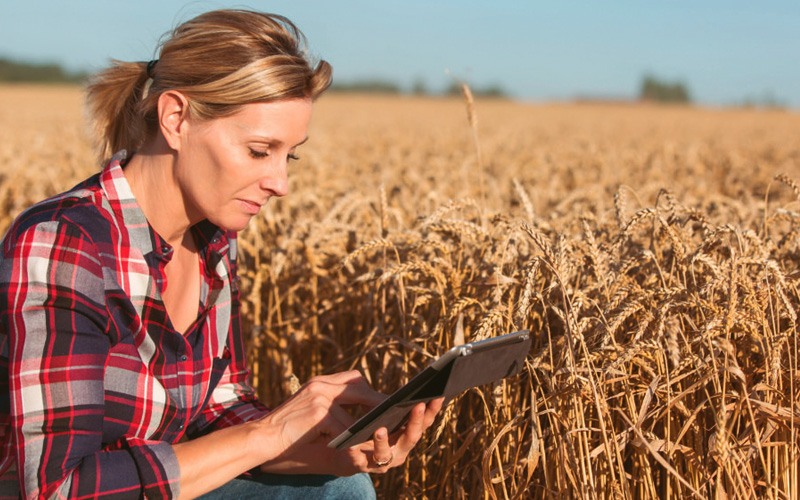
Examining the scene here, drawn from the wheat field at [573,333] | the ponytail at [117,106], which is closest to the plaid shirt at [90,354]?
the ponytail at [117,106]

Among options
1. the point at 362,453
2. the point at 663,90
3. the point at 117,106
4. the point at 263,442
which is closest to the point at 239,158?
the point at 117,106

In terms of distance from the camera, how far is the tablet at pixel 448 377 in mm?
1625

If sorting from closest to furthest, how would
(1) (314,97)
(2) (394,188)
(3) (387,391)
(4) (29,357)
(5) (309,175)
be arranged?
(4) (29,357) < (1) (314,97) < (3) (387,391) < (2) (394,188) < (5) (309,175)

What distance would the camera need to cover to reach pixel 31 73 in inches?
2948

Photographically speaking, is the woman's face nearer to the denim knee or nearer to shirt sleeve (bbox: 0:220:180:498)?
shirt sleeve (bbox: 0:220:180:498)

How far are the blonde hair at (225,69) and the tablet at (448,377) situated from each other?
0.74m

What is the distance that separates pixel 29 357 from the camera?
65.1 inches

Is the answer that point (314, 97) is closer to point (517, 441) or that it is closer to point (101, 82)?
point (101, 82)

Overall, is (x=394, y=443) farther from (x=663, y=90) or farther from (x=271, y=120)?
(x=663, y=90)

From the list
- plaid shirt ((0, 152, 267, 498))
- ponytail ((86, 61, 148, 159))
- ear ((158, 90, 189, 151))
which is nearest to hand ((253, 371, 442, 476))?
plaid shirt ((0, 152, 267, 498))

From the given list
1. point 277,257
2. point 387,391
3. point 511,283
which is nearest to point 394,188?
point 277,257

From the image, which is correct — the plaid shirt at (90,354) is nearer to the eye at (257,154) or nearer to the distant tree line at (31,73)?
the eye at (257,154)

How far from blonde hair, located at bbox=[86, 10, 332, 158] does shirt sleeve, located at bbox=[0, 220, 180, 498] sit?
43 centimetres

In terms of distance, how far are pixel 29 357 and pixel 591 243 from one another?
4.49 feet
